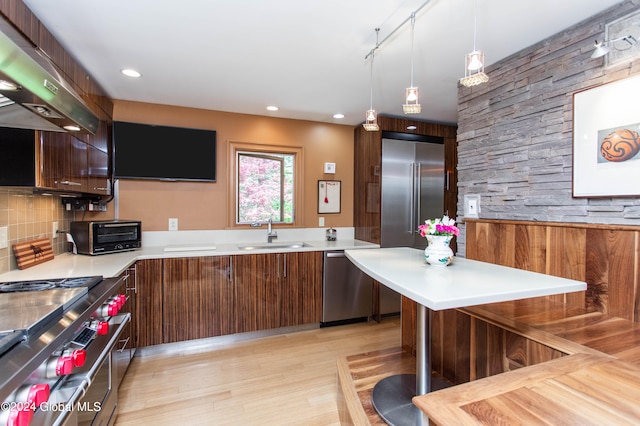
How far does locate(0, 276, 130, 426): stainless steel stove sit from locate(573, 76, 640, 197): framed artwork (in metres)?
2.50

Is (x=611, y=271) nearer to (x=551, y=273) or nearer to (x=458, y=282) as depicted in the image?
(x=551, y=273)

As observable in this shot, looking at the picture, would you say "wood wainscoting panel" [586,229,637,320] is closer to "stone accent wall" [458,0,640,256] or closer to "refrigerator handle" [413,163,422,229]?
"stone accent wall" [458,0,640,256]

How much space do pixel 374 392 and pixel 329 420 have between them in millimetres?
456

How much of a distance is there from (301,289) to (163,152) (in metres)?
2.00

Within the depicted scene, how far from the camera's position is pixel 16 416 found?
0.82 meters

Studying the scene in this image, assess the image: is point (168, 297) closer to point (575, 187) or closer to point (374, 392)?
point (374, 392)

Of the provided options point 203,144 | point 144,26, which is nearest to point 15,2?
point 144,26

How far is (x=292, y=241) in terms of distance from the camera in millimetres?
3547

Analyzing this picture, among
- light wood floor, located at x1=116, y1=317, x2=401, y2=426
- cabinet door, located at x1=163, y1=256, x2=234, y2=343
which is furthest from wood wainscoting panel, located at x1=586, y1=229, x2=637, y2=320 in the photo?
cabinet door, located at x1=163, y1=256, x2=234, y2=343

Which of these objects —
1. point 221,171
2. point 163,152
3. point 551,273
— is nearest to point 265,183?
point 221,171

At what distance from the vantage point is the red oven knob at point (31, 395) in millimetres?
869

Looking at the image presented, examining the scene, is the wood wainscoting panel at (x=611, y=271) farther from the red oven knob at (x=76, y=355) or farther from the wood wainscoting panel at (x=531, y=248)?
the red oven knob at (x=76, y=355)

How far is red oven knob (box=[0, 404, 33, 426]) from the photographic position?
2.64 ft

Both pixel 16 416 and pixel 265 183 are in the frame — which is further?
pixel 265 183
